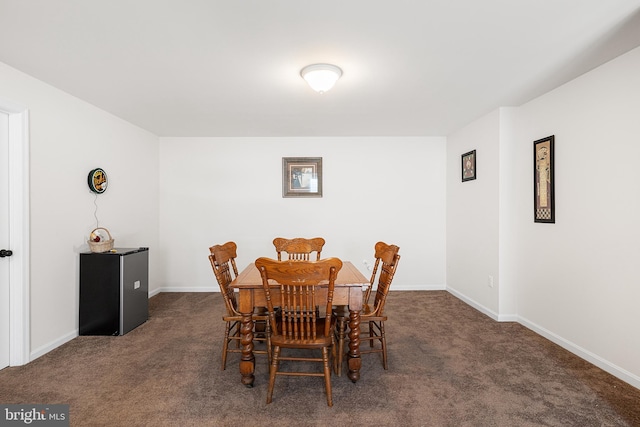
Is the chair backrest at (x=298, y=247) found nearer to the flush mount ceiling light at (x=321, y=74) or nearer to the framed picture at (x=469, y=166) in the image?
the flush mount ceiling light at (x=321, y=74)

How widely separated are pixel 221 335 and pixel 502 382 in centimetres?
249

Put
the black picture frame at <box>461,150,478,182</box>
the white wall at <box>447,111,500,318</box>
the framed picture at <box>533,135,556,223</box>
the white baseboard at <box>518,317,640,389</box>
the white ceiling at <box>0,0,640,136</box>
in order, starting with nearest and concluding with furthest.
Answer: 1. the white ceiling at <box>0,0,640,136</box>
2. the white baseboard at <box>518,317,640,389</box>
3. the framed picture at <box>533,135,556,223</box>
4. the white wall at <box>447,111,500,318</box>
5. the black picture frame at <box>461,150,478,182</box>

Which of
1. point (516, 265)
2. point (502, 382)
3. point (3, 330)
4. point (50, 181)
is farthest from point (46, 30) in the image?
point (516, 265)

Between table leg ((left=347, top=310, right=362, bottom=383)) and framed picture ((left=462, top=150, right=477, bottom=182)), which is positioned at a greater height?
framed picture ((left=462, top=150, right=477, bottom=182))

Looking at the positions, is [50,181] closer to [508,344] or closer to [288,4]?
[288,4]

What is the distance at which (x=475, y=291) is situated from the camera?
13.5 feet

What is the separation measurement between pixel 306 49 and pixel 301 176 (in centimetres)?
278

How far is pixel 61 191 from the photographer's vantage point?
3.00 metres

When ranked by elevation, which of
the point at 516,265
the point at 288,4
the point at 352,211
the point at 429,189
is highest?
the point at 288,4

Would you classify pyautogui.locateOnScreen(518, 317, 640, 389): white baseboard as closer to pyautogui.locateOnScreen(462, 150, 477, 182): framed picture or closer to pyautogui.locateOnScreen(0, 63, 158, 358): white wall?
pyautogui.locateOnScreen(462, 150, 477, 182): framed picture

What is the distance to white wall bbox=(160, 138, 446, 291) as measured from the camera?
4.94 metres

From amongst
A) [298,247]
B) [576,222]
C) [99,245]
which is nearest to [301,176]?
[298,247]

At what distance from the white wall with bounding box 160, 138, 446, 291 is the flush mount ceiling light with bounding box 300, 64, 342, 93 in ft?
7.84

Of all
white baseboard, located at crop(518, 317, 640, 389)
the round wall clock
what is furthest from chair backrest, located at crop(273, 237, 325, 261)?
white baseboard, located at crop(518, 317, 640, 389)
